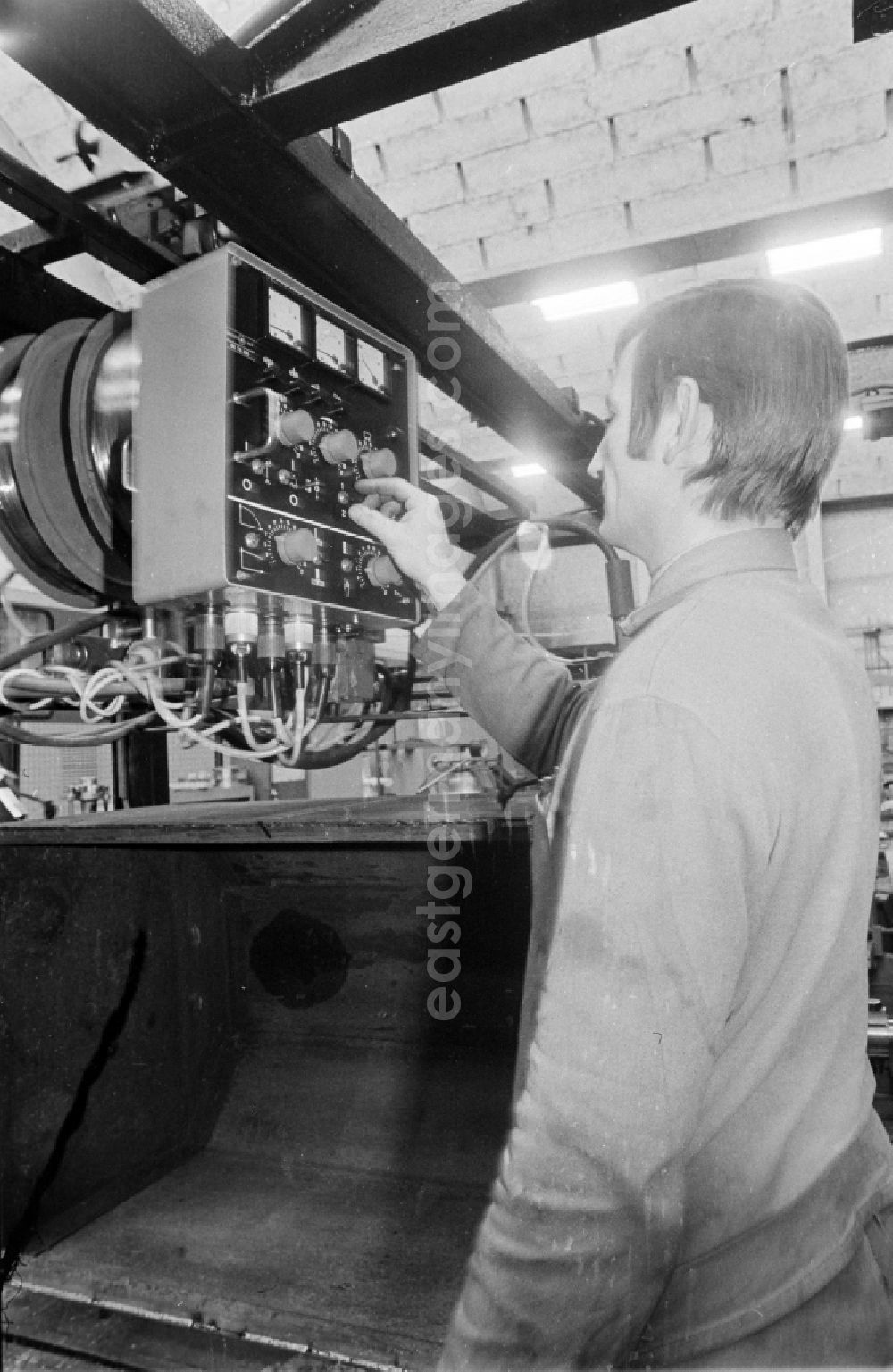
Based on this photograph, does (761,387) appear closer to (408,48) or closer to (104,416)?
(408,48)

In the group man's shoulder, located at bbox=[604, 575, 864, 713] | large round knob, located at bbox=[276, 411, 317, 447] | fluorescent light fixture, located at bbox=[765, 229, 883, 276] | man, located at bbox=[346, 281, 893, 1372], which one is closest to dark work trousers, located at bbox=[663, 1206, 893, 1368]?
man, located at bbox=[346, 281, 893, 1372]

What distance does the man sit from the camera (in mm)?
638

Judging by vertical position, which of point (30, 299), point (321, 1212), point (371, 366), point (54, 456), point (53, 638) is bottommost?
point (321, 1212)

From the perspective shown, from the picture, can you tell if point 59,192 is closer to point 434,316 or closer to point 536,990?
point 434,316

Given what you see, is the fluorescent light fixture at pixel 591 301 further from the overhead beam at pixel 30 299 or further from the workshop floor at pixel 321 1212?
the workshop floor at pixel 321 1212

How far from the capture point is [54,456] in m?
1.15

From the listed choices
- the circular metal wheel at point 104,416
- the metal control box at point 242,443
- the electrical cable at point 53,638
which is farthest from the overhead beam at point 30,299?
the electrical cable at point 53,638

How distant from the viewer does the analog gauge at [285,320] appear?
3.25 ft

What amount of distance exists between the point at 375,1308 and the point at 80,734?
0.93 m

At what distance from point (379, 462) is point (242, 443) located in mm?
221

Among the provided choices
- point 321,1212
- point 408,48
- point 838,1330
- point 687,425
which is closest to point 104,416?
point 408,48

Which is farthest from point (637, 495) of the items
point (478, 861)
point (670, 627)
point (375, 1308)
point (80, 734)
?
point (375, 1308)

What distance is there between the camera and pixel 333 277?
3.53 feet

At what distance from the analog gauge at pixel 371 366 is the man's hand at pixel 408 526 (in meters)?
0.13
